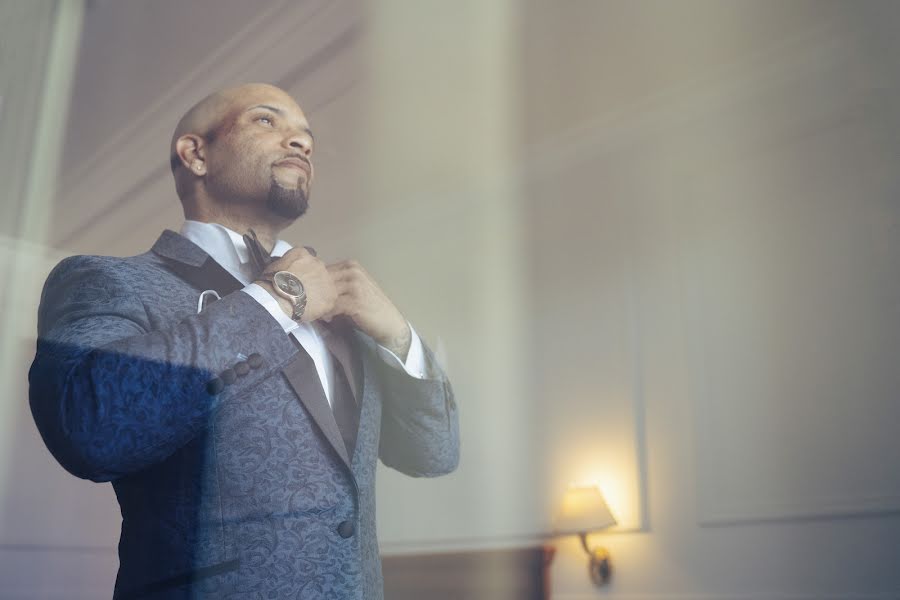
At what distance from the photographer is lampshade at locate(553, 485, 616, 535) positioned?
229 cm

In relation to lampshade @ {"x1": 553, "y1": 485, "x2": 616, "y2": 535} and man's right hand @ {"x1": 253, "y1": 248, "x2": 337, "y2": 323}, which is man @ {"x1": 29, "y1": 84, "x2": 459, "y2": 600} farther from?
lampshade @ {"x1": 553, "y1": 485, "x2": 616, "y2": 535}

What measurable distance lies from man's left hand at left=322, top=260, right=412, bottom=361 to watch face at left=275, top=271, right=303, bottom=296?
9 cm

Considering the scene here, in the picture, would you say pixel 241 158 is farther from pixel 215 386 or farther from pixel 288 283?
pixel 215 386

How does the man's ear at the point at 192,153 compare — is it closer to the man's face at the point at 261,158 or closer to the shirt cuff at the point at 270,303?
the man's face at the point at 261,158

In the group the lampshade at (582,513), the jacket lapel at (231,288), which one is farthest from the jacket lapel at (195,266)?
the lampshade at (582,513)

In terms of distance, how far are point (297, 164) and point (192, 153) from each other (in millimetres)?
150

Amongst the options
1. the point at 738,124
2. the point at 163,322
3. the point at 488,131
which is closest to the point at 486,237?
the point at 488,131

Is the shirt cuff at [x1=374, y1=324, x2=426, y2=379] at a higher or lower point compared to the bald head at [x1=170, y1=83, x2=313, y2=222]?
lower

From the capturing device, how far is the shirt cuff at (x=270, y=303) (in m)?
1.17

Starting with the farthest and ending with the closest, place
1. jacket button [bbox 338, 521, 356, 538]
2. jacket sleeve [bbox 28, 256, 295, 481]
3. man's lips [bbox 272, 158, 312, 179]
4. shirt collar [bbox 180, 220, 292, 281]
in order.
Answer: man's lips [bbox 272, 158, 312, 179], shirt collar [bbox 180, 220, 292, 281], jacket button [bbox 338, 521, 356, 538], jacket sleeve [bbox 28, 256, 295, 481]

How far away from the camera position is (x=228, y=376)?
3.67 feet

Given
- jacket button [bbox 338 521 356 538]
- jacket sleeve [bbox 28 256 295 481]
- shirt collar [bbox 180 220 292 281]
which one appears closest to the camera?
jacket sleeve [bbox 28 256 295 481]

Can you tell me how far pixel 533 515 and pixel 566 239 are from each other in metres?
0.76

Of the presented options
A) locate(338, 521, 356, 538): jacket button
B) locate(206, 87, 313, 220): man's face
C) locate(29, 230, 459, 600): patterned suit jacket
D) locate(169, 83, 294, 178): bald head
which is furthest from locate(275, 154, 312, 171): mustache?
locate(338, 521, 356, 538): jacket button
